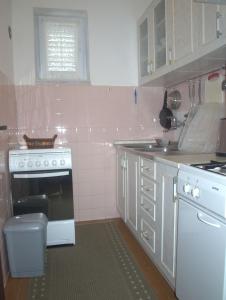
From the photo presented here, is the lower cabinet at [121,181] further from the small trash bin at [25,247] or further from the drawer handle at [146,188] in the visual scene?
the small trash bin at [25,247]

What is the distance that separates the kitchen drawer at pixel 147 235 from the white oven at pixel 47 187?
2.12 ft

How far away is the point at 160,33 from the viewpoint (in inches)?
87.4

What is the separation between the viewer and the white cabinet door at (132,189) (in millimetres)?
2135

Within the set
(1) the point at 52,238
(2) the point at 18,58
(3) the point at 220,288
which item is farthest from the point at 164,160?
(2) the point at 18,58

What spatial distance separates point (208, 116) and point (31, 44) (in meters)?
1.87

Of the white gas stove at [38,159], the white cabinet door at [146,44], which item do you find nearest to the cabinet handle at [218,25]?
the white cabinet door at [146,44]

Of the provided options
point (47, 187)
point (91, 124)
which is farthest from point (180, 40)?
A: point (47, 187)

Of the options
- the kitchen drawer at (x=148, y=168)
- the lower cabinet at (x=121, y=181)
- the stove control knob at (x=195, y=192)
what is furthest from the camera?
the lower cabinet at (x=121, y=181)

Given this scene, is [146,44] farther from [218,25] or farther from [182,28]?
[218,25]

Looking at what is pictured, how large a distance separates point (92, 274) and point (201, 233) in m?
1.04

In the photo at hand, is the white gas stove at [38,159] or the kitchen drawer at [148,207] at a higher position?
the white gas stove at [38,159]

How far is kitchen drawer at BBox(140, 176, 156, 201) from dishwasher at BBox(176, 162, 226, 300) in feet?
1.29

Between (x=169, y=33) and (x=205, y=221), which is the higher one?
(x=169, y=33)

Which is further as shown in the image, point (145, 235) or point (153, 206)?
point (145, 235)
